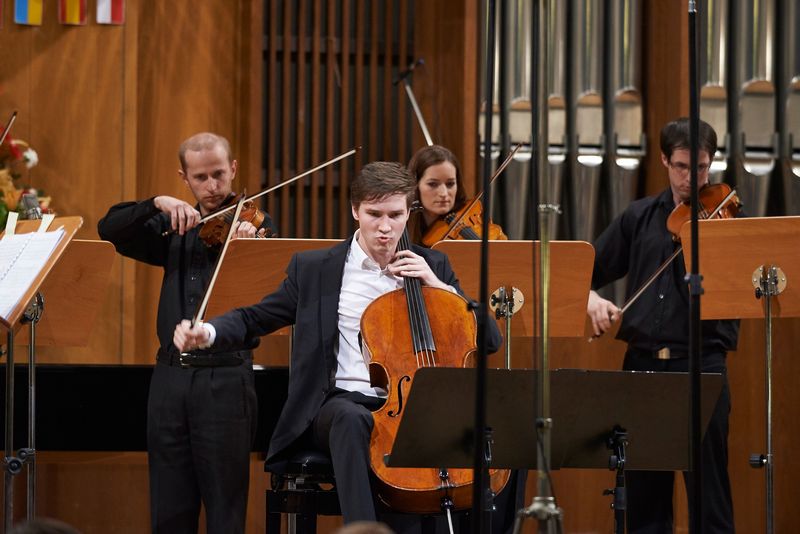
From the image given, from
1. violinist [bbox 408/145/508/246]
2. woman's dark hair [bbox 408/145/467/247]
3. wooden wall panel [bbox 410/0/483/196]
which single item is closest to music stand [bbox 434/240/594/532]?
violinist [bbox 408/145/508/246]

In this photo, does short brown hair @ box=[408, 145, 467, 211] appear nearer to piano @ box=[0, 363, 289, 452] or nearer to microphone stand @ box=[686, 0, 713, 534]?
piano @ box=[0, 363, 289, 452]

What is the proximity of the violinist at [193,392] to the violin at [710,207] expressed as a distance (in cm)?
131

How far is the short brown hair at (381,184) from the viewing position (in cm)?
313

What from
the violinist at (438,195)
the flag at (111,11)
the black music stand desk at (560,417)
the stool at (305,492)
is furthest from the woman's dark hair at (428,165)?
the flag at (111,11)

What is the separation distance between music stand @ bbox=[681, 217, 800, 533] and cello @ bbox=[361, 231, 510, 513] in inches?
32.1

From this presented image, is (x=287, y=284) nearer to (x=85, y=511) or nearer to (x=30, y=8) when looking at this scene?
(x=85, y=511)

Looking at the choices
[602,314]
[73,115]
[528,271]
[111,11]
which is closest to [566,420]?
[528,271]

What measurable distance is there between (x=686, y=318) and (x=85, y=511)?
7.65ft

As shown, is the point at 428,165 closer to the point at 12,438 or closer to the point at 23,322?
the point at 23,322

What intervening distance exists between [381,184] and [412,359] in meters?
0.50

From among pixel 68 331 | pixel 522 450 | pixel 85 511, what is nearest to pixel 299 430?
pixel 522 450

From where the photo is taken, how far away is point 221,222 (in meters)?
3.56

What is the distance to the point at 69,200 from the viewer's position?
483 centimetres

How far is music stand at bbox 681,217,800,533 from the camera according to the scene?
3.43m
